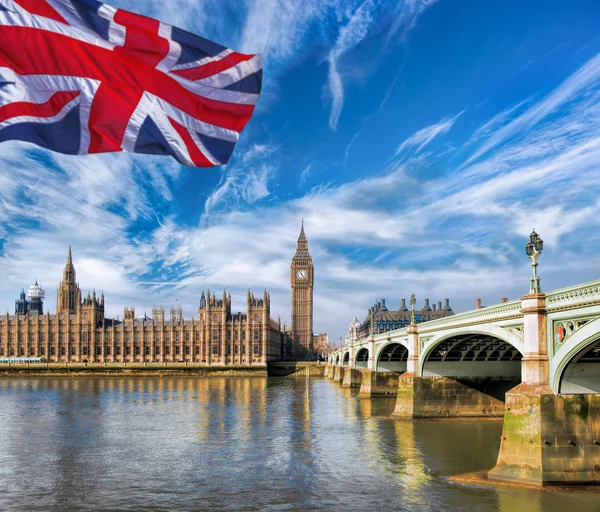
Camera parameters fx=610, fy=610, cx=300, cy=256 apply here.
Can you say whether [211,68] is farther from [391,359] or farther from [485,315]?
[391,359]

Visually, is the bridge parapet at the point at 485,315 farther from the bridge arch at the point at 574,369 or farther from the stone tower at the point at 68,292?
the stone tower at the point at 68,292

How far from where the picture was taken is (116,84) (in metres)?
9.07

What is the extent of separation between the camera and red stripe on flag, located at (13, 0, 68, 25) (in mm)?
8484

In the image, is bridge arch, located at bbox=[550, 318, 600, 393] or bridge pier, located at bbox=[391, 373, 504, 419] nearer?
bridge arch, located at bbox=[550, 318, 600, 393]

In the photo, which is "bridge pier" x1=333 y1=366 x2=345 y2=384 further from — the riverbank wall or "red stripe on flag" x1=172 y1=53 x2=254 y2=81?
"red stripe on flag" x1=172 y1=53 x2=254 y2=81

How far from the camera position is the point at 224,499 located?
22.2 meters

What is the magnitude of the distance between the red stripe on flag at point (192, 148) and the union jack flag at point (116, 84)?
16mm

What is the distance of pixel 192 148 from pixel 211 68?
1.27 meters

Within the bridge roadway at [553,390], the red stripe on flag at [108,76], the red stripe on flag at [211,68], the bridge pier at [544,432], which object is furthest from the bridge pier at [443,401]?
the red stripe on flag at [211,68]

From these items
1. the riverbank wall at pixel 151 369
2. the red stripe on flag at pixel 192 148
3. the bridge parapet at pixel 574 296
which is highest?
the red stripe on flag at pixel 192 148

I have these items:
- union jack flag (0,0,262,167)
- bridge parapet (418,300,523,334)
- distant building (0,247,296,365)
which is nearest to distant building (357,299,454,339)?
distant building (0,247,296,365)

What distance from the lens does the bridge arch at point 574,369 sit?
22.5 metres

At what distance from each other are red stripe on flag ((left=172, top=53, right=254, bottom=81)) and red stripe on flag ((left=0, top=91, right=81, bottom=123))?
62.8 inches

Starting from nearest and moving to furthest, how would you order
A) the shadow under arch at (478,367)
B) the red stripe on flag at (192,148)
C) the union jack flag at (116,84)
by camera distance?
1. the union jack flag at (116,84)
2. the red stripe on flag at (192,148)
3. the shadow under arch at (478,367)
